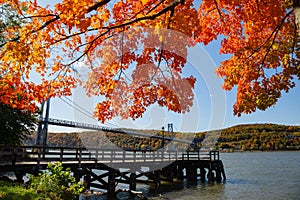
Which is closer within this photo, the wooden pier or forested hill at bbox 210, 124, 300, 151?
the wooden pier

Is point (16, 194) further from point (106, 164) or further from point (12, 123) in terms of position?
point (12, 123)

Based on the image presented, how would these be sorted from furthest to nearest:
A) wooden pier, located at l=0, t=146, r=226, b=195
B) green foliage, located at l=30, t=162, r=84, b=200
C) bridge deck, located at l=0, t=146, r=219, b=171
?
1. wooden pier, located at l=0, t=146, r=226, b=195
2. bridge deck, located at l=0, t=146, r=219, b=171
3. green foliage, located at l=30, t=162, r=84, b=200

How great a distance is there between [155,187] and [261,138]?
142 metres

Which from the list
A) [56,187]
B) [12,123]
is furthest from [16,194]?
[12,123]

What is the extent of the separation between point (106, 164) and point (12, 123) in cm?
893

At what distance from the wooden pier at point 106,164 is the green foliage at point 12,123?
48.2 inches

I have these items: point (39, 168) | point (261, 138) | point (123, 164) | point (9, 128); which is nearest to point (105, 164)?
point (123, 164)

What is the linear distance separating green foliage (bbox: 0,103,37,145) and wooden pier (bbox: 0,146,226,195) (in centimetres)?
123

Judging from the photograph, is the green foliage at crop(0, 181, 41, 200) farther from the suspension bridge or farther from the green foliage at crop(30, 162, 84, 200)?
the suspension bridge

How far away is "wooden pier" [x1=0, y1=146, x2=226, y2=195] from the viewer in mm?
12531

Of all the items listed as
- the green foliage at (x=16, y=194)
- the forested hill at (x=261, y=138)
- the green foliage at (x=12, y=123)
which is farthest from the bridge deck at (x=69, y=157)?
the forested hill at (x=261, y=138)

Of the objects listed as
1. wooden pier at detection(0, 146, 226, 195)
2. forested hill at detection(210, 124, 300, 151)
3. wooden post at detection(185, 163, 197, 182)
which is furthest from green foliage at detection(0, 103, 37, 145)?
forested hill at detection(210, 124, 300, 151)

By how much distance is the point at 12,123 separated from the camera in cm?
2028

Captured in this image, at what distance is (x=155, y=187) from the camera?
2175 centimetres
